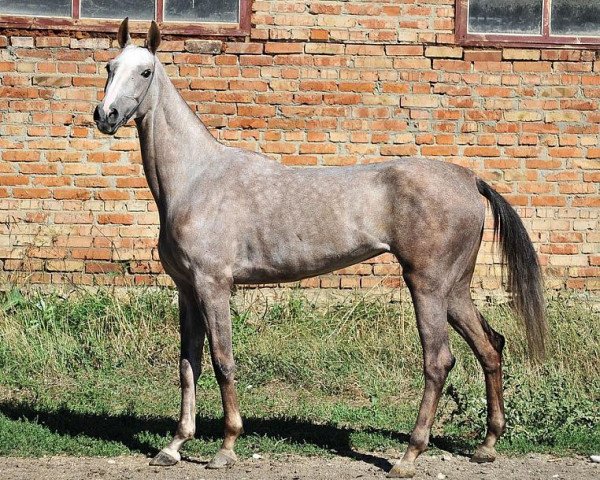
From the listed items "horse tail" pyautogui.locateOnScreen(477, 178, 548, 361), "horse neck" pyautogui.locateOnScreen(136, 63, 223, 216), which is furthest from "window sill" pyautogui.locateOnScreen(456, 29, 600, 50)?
"horse neck" pyautogui.locateOnScreen(136, 63, 223, 216)

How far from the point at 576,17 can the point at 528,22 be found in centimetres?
45

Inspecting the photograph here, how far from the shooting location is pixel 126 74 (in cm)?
552

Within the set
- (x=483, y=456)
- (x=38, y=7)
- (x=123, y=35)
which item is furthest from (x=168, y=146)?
(x=38, y=7)

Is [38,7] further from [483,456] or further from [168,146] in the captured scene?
[483,456]

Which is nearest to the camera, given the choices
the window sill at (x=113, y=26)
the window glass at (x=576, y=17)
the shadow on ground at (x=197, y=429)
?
the shadow on ground at (x=197, y=429)

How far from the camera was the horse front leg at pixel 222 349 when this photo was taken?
18.2 feet

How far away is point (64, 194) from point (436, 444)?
4.28 metres

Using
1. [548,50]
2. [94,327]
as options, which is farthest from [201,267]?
[548,50]

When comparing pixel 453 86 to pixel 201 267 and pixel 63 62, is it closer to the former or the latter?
pixel 63 62

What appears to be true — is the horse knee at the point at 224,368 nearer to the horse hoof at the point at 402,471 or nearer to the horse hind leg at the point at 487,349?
the horse hoof at the point at 402,471

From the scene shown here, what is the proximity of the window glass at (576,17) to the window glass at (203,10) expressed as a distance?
2899 millimetres

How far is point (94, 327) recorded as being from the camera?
316 inches

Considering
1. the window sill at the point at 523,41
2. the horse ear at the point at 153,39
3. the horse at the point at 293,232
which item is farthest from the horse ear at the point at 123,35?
the window sill at the point at 523,41

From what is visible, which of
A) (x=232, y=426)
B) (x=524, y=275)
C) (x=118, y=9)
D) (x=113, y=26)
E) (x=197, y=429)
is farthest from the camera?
(x=118, y=9)
